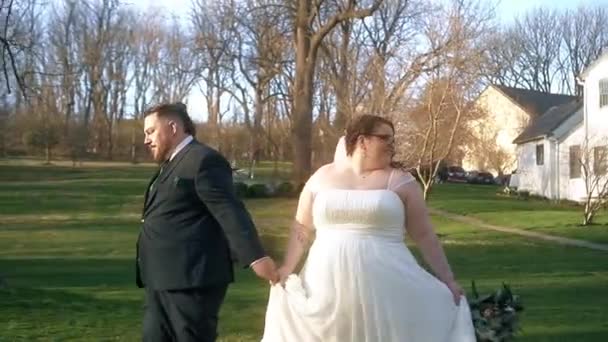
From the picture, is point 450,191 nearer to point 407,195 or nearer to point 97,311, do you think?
point 97,311

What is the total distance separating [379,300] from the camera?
5.43 meters

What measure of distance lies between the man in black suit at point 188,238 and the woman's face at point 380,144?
2.71 ft

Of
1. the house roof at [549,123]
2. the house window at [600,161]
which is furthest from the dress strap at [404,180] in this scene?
the house roof at [549,123]

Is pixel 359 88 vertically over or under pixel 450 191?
over

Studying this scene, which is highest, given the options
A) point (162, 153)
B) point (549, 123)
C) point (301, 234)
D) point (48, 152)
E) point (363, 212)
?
point (549, 123)

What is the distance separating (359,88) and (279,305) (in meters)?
24.2

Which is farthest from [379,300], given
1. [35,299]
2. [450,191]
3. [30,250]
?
[450,191]

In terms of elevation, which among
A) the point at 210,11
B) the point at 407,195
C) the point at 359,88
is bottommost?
the point at 407,195

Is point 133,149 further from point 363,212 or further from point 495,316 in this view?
point 363,212

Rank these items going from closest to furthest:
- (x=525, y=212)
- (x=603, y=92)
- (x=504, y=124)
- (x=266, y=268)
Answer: (x=266, y=268) < (x=525, y=212) < (x=603, y=92) < (x=504, y=124)

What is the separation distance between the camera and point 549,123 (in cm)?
5106

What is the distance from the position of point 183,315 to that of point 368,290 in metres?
1.05

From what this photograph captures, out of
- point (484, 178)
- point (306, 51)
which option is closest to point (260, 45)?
point (306, 51)

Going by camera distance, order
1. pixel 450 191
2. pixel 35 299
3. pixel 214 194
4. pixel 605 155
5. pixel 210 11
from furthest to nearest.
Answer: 1. pixel 450 191
2. pixel 210 11
3. pixel 605 155
4. pixel 35 299
5. pixel 214 194
